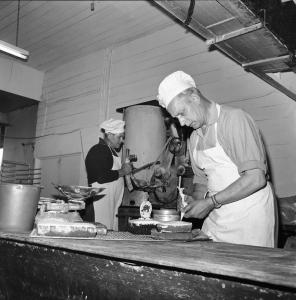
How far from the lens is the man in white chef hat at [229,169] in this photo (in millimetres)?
2065

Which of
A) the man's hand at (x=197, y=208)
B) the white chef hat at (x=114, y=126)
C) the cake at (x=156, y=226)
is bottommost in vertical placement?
the cake at (x=156, y=226)

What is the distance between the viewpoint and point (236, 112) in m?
2.22

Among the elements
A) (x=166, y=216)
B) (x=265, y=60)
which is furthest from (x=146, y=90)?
(x=166, y=216)

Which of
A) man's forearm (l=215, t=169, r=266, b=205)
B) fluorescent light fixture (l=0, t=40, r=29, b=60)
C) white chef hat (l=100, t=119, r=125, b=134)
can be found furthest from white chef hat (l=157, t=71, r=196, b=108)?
fluorescent light fixture (l=0, t=40, r=29, b=60)

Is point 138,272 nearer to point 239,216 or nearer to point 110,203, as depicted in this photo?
point 239,216

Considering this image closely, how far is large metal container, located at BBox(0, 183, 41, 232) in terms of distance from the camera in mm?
1815

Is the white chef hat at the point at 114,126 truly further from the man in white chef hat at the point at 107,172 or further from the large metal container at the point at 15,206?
the large metal container at the point at 15,206

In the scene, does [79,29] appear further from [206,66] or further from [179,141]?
[179,141]

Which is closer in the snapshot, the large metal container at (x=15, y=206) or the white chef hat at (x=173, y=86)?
the large metal container at (x=15, y=206)

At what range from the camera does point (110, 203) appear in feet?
14.8

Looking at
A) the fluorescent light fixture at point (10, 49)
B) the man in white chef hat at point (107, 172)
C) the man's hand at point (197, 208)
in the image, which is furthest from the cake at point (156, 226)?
→ the fluorescent light fixture at point (10, 49)

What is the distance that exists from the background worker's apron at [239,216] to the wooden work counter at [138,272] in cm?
82

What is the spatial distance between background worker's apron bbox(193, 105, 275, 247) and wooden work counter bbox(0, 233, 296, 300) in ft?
2.69

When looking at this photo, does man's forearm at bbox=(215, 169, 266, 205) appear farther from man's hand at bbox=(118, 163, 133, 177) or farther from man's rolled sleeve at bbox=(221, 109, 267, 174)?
man's hand at bbox=(118, 163, 133, 177)
